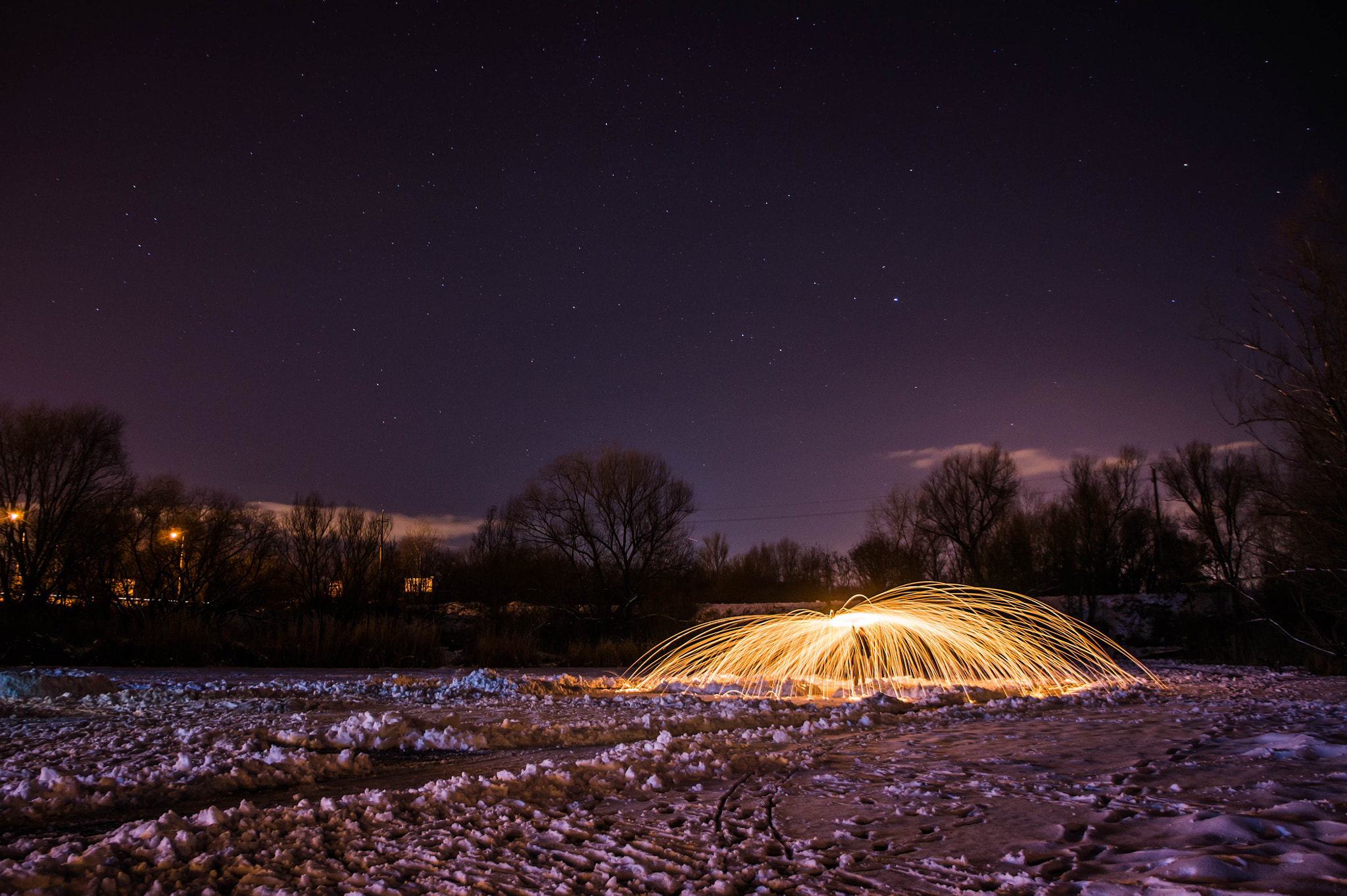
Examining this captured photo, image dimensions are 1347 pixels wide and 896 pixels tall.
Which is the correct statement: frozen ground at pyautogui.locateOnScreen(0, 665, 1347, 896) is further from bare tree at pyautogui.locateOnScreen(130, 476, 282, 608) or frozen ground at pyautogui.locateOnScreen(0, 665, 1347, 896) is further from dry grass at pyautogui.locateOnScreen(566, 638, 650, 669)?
bare tree at pyautogui.locateOnScreen(130, 476, 282, 608)

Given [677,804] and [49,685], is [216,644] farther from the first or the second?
[677,804]

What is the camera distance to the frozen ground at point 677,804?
101 inches

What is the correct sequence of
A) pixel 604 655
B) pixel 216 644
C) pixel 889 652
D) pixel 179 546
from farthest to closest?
Answer: 1. pixel 179 546
2. pixel 604 655
3. pixel 216 644
4. pixel 889 652

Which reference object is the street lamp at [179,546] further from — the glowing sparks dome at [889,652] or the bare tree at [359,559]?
the glowing sparks dome at [889,652]

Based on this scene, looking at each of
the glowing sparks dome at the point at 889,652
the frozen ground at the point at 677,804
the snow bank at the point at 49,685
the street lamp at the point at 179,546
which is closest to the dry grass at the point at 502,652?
the glowing sparks dome at the point at 889,652

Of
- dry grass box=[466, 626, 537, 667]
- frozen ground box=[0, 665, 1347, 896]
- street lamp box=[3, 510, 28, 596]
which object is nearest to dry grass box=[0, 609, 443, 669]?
dry grass box=[466, 626, 537, 667]

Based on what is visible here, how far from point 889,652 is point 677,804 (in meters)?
8.70

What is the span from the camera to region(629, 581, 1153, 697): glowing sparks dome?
10.9 m

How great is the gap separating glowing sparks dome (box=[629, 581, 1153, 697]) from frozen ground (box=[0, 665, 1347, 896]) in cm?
365

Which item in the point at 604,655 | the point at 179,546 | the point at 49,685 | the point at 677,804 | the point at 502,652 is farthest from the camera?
the point at 179,546

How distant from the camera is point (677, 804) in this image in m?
3.70

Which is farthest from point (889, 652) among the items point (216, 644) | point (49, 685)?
point (216, 644)

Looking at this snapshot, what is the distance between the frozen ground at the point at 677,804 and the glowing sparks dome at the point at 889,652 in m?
3.65

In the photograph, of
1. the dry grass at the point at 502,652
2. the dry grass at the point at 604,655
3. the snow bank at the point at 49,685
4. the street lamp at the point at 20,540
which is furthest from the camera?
the street lamp at the point at 20,540
